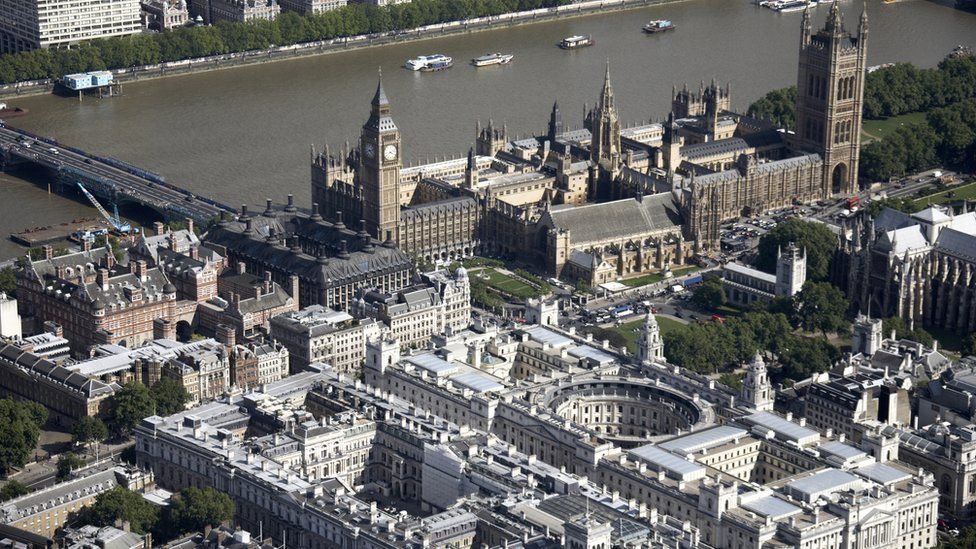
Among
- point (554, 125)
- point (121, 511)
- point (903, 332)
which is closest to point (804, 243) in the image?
point (903, 332)

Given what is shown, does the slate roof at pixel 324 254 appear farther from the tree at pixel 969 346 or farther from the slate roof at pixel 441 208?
the tree at pixel 969 346

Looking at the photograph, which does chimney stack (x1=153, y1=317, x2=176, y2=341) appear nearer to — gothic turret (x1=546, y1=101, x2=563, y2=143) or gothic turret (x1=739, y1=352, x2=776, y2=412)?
gothic turret (x1=739, y1=352, x2=776, y2=412)

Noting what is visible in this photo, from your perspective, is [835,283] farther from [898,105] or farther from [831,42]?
[898,105]

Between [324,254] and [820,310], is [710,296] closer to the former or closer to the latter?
[820,310]

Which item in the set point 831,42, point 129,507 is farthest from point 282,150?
point 129,507

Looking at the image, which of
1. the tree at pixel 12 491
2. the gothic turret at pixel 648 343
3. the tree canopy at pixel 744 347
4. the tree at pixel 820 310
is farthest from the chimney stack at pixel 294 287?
the tree at pixel 820 310
